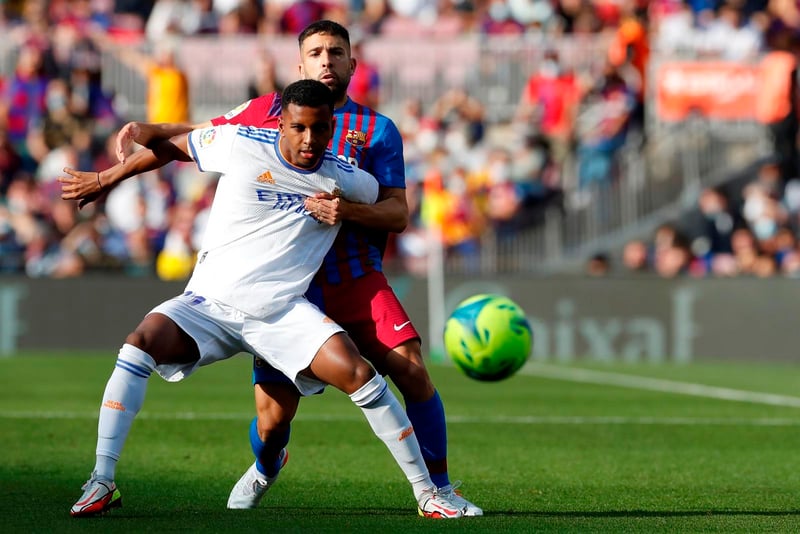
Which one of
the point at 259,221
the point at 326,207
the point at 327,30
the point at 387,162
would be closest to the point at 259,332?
the point at 259,221

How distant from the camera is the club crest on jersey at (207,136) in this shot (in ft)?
21.8

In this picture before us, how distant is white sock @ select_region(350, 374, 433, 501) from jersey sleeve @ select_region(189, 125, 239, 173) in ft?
3.97

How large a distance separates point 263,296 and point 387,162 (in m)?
0.98

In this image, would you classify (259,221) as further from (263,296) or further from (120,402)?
(120,402)

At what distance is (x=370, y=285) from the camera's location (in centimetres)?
689

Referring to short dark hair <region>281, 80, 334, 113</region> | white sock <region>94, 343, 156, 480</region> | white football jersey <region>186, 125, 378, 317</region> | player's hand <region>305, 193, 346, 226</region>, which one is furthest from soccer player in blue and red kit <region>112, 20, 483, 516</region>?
white sock <region>94, 343, 156, 480</region>

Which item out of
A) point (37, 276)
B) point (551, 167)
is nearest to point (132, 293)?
point (37, 276)

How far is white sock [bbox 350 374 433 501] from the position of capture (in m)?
6.48

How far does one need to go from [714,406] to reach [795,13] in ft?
47.8

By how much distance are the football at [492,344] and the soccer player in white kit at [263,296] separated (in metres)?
1.64

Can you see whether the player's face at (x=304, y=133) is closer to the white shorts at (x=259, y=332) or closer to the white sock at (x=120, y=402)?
the white shorts at (x=259, y=332)

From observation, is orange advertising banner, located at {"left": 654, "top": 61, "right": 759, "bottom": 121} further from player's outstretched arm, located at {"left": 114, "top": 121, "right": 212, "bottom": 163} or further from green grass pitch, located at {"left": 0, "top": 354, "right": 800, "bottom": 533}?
player's outstretched arm, located at {"left": 114, "top": 121, "right": 212, "bottom": 163}

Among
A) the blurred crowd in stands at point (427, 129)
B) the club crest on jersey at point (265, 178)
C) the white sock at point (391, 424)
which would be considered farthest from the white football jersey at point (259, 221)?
the blurred crowd in stands at point (427, 129)

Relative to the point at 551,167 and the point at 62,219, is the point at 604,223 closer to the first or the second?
the point at 551,167
